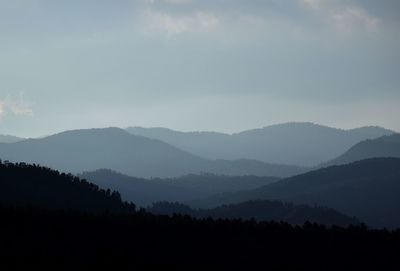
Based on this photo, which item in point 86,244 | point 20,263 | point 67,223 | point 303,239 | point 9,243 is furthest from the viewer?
point 303,239

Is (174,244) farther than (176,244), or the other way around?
(176,244)

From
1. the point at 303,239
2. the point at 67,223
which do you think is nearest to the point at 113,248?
the point at 67,223

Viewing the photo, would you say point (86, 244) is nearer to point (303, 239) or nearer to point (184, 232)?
point (184, 232)

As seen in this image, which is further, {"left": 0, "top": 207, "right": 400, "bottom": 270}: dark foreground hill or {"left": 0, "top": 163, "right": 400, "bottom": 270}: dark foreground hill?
{"left": 0, "top": 207, "right": 400, "bottom": 270}: dark foreground hill

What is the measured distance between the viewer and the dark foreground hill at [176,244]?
132 m

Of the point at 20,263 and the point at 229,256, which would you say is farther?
the point at 229,256

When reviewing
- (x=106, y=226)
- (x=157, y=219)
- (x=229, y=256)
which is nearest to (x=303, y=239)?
(x=229, y=256)

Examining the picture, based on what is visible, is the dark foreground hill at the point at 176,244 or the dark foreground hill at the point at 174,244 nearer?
the dark foreground hill at the point at 174,244

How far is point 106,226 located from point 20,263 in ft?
147

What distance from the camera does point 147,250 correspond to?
152 m

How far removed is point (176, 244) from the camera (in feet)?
527

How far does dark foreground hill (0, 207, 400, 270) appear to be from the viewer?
13250 cm

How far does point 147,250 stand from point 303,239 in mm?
48188

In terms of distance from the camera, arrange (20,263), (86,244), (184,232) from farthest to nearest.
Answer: (184,232) < (86,244) < (20,263)
